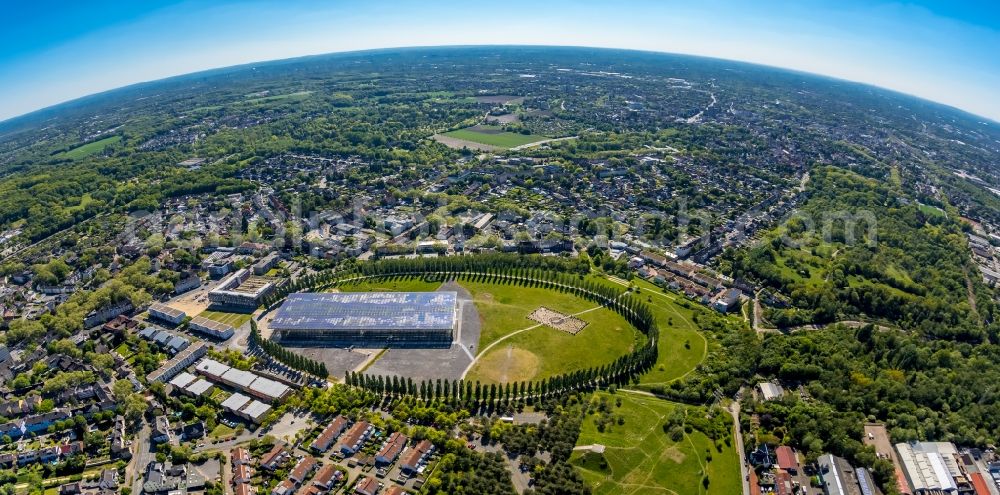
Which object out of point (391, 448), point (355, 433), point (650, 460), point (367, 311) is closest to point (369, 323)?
point (367, 311)

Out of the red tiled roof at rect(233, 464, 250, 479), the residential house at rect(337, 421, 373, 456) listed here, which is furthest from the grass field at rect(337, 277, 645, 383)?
the red tiled roof at rect(233, 464, 250, 479)

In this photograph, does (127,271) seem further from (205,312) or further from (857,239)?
(857,239)

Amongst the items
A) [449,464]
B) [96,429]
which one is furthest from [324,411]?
[96,429]

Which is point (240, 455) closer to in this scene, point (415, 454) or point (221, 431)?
point (221, 431)

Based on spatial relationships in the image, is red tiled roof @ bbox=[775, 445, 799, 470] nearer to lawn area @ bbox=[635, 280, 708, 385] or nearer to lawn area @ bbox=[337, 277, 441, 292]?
lawn area @ bbox=[635, 280, 708, 385]

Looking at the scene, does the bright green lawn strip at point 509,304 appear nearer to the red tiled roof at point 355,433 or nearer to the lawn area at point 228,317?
the red tiled roof at point 355,433

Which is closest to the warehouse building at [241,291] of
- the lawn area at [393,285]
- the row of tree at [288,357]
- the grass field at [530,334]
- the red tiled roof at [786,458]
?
the row of tree at [288,357]
